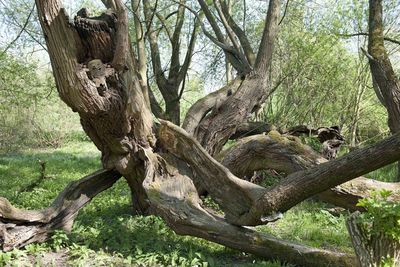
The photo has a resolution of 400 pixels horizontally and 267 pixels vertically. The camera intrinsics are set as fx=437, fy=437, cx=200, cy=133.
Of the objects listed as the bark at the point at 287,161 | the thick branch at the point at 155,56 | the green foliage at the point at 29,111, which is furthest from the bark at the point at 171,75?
the green foliage at the point at 29,111

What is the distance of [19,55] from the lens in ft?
57.4

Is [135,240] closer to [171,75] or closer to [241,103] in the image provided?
[241,103]

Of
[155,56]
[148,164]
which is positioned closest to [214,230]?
[148,164]

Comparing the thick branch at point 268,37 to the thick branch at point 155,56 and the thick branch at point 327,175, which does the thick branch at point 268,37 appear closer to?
the thick branch at point 155,56

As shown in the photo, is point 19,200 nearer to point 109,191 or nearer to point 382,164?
point 109,191

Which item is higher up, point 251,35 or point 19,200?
point 251,35

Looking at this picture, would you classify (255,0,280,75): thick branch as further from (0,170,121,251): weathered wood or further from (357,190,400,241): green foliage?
(357,190,400,241): green foliage

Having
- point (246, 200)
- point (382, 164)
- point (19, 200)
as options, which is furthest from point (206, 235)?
point (19, 200)

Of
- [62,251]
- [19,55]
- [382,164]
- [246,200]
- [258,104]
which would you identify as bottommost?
[62,251]

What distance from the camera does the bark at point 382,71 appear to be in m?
7.60

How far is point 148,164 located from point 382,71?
443 centimetres

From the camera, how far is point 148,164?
632 cm

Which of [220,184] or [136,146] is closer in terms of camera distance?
[220,184]

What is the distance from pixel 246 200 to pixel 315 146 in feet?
13.2
